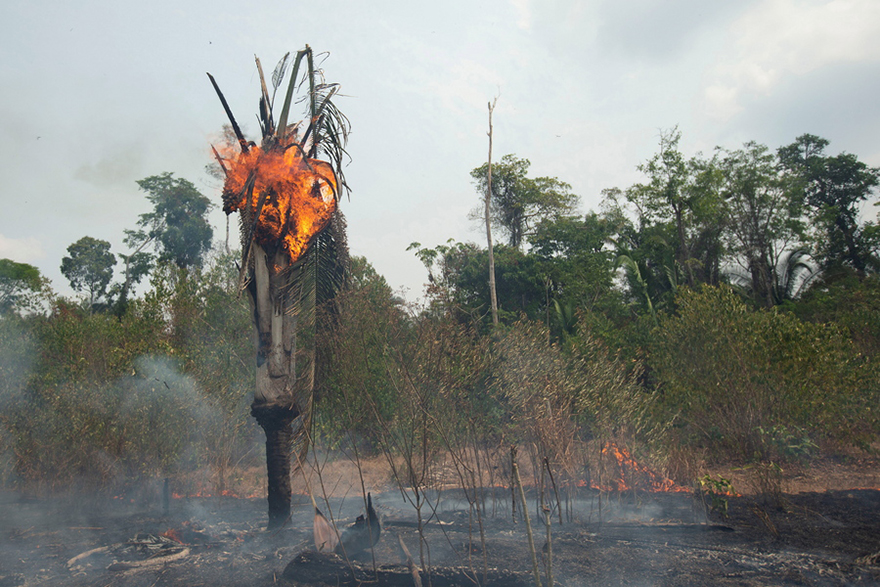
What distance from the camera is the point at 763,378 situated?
46.4ft

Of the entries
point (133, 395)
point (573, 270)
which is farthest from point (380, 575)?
point (573, 270)

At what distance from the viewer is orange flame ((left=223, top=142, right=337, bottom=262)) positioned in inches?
348

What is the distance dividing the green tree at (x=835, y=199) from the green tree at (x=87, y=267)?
4496cm

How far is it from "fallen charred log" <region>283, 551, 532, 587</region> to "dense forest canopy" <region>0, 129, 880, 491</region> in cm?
140

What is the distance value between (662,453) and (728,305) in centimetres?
520

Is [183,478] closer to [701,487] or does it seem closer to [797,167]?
[701,487]

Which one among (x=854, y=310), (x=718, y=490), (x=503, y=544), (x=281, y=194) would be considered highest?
(x=281, y=194)

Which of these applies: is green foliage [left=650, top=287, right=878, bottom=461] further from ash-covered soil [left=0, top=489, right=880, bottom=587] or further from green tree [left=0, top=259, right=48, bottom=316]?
green tree [left=0, top=259, right=48, bottom=316]

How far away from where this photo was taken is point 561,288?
2803 centimetres

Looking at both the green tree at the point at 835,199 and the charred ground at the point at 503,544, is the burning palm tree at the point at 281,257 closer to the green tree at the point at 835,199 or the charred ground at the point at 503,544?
the charred ground at the point at 503,544

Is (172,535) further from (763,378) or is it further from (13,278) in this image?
(13,278)

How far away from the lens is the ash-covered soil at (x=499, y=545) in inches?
314

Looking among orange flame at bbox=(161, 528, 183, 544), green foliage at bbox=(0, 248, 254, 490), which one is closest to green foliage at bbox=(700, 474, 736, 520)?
orange flame at bbox=(161, 528, 183, 544)

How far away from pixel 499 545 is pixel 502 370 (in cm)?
318
